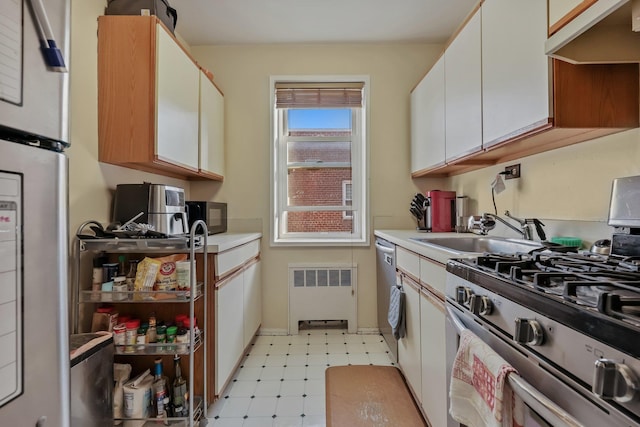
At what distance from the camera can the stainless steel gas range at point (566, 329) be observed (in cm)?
46

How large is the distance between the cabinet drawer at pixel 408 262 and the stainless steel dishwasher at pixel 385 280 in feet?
0.37

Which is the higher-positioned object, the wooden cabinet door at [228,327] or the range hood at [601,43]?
the range hood at [601,43]

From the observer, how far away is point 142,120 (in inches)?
62.3

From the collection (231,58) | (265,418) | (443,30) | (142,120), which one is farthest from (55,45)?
(443,30)

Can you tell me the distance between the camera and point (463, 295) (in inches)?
37.8

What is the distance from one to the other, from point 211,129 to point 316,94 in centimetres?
99

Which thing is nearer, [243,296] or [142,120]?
[142,120]

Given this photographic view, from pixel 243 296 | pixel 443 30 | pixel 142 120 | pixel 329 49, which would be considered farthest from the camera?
pixel 329 49

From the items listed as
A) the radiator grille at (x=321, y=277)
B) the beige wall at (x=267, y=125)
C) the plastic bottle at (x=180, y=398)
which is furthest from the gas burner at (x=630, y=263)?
the radiator grille at (x=321, y=277)

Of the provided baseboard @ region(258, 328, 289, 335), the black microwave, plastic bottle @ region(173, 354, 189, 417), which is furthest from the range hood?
baseboard @ region(258, 328, 289, 335)

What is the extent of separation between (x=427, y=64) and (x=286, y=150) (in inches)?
58.1

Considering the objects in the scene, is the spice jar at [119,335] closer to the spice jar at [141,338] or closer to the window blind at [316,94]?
the spice jar at [141,338]

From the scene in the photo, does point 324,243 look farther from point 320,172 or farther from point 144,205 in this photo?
point 144,205

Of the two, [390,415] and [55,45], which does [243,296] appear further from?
[55,45]
